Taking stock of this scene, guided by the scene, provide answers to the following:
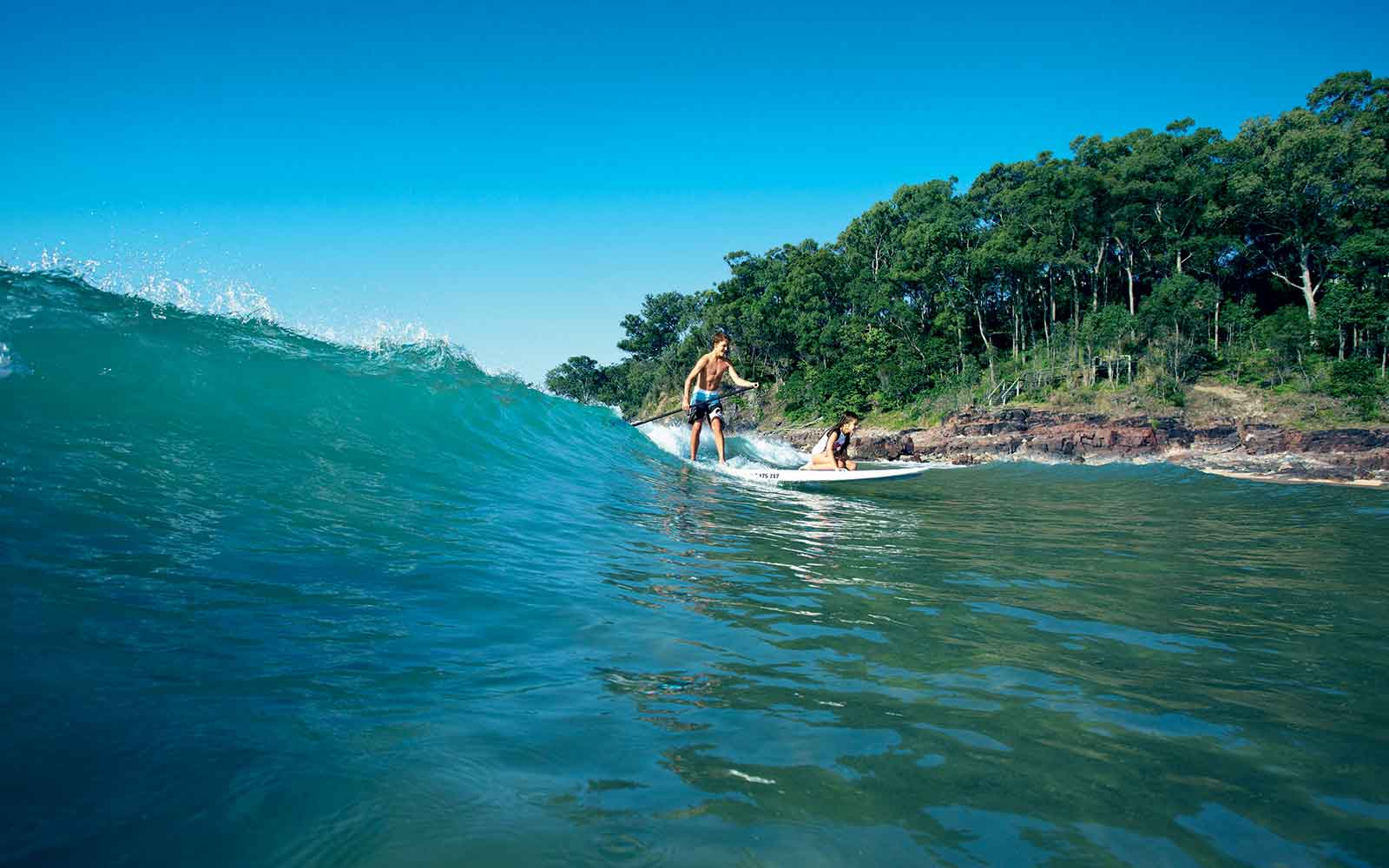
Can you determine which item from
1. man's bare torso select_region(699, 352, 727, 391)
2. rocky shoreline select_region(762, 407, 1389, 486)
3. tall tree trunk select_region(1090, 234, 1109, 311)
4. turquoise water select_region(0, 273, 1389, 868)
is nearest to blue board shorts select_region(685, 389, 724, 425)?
man's bare torso select_region(699, 352, 727, 391)

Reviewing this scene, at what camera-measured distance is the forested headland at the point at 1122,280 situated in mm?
27781

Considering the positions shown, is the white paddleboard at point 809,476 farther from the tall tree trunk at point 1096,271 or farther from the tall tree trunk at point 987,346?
the tall tree trunk at point 1096,271

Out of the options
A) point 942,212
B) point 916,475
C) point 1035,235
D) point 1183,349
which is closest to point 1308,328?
point 1183,349

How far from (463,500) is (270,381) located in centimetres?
366

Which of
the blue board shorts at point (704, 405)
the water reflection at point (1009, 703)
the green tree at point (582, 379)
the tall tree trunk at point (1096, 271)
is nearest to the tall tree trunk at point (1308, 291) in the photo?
the tall tree trunk at point (1096, 271)

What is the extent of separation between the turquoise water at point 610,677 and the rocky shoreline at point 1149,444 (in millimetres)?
13018

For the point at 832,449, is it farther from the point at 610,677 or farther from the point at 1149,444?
the point at 1149,444

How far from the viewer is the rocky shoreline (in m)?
16.1

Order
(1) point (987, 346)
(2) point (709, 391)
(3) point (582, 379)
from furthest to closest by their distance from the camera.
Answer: (3) point (582, 379) < (1) point (987, 346) < (2) point (709, 391)

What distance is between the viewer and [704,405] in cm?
1180

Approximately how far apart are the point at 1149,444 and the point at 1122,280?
66.6 ft

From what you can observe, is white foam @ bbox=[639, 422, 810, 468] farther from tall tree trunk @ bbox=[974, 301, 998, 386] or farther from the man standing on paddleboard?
tall tree trunk @ bbox=[974, 301, 998, 386]

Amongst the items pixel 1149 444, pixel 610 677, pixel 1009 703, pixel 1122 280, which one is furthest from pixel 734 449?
pixel 1122 280

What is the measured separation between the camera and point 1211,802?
1.83 m
